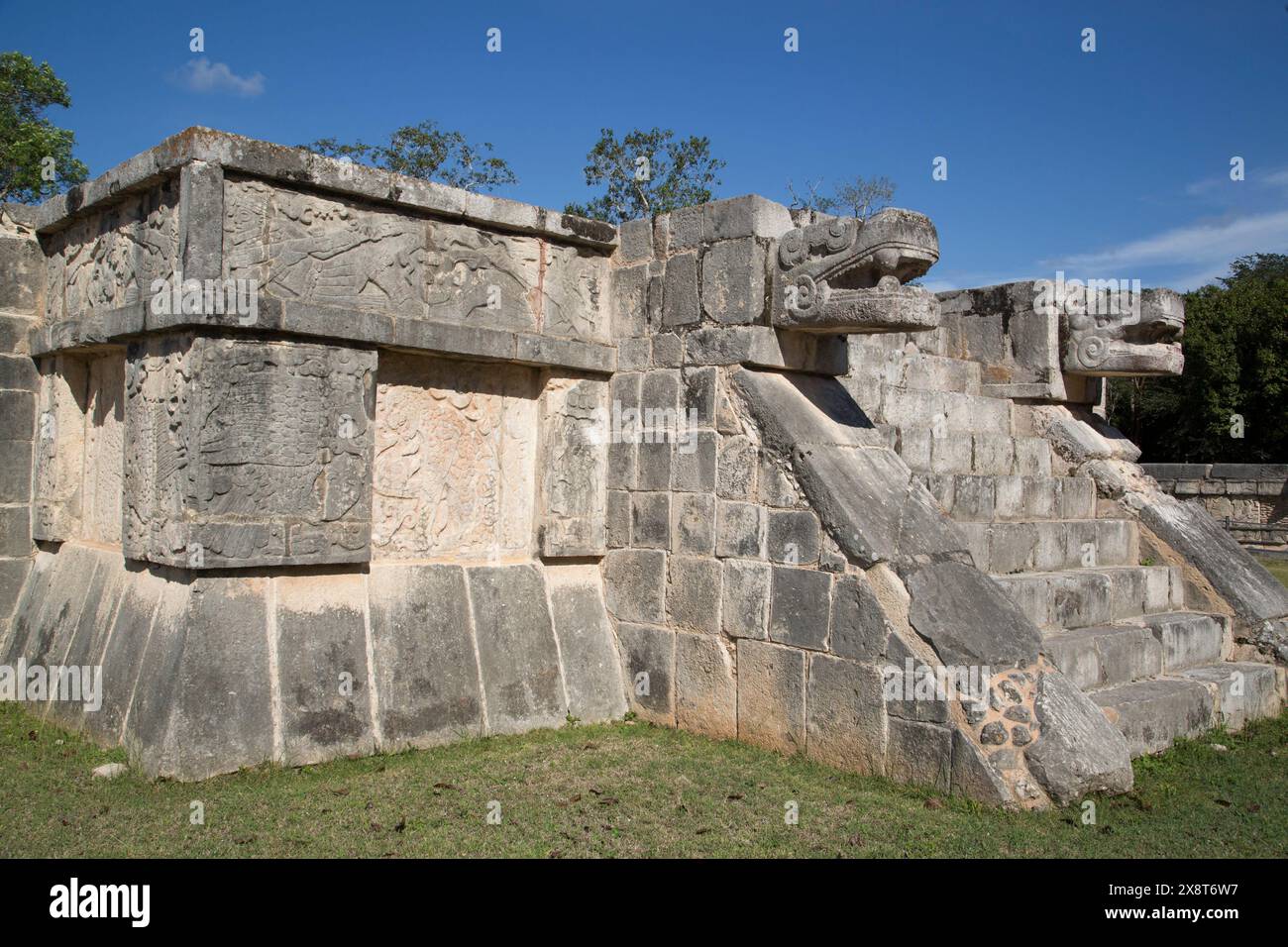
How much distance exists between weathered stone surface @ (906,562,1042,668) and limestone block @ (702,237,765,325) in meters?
1.72

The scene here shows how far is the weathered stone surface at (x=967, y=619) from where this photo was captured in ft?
16.5

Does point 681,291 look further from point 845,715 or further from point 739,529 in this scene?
point 845,715

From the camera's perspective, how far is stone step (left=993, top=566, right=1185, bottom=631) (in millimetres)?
6297

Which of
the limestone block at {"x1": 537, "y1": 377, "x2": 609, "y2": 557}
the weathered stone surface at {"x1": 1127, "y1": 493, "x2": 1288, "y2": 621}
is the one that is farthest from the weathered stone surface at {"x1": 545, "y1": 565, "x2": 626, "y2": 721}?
the weathered stone surface at {"x1": 1127, "y1": 493, "x2": 1288, "y2": 621}

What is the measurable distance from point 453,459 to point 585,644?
134 centimetres

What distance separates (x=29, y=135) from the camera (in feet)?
67.0

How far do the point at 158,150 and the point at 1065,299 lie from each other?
6.22m

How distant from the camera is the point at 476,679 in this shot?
235 inches

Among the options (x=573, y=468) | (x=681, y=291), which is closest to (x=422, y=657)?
(x=573, y=468)

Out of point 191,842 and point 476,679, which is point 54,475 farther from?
point 191,842

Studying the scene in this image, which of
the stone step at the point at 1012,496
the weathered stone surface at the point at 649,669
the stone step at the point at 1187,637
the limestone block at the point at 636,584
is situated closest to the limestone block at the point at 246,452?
the limestone block at the point at 636,584

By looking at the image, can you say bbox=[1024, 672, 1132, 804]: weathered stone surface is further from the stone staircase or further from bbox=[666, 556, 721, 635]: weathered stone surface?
bbox=[666, 556, 721, 635]: weathered stone surface

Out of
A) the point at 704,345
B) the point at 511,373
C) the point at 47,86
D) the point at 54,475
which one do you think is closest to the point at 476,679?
the point at 511,373
